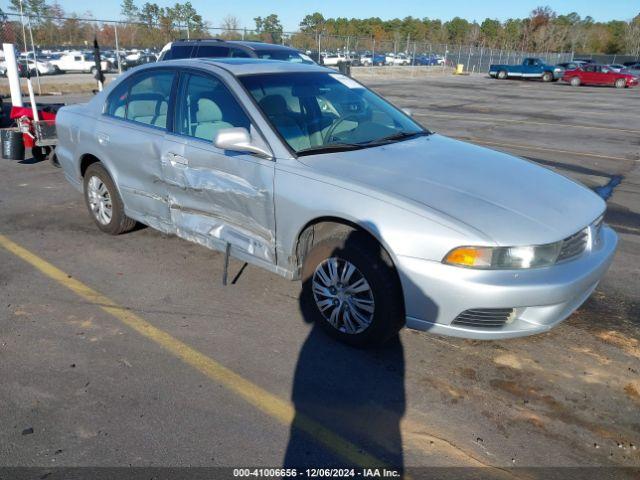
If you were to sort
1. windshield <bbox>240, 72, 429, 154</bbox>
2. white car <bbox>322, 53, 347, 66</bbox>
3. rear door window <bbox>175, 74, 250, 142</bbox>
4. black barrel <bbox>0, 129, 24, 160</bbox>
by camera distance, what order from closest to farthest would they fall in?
windshield <bbox>240, 72, 429, 154</bbox> < rear door window <bbox>175, 74, 250, 142</bbox> < black barrel <bbox>0, 129, 24, 160</bbox> < white car <bbox>322, 53, 347, 66</bbox>

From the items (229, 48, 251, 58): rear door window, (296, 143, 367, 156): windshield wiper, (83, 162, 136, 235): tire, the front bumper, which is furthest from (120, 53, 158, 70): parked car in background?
the front bumper

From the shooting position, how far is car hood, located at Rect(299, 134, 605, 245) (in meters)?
2.91

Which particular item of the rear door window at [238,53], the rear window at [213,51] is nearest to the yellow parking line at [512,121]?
the rear door window at [238,53]

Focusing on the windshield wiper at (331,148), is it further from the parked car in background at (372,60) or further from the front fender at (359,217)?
the parked car in background at (372,60)

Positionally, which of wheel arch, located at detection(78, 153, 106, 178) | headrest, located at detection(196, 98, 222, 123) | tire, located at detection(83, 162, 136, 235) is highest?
headrest, located at detection(196, 98, 222, 123)

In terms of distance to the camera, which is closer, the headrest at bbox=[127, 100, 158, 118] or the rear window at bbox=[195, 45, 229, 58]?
the headrest at bbox=[127, 100, 158, 118]

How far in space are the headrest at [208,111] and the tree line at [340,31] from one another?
728 inches

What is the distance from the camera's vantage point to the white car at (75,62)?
111 feet

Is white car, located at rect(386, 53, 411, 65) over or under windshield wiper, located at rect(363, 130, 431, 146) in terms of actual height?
under

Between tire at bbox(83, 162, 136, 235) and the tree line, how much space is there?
17064mm

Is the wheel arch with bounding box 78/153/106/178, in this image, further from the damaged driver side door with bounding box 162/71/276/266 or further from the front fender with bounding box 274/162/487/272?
the front fender with bounding box 274/162/487/272

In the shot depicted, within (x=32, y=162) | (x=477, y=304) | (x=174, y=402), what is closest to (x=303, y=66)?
(x=477, y=304)

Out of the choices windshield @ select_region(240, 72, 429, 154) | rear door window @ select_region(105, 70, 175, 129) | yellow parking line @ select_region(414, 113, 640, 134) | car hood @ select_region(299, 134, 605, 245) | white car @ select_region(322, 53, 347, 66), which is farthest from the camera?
white car @ select_region(322, 53, 347, 66)

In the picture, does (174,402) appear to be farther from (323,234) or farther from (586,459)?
(586,459)
